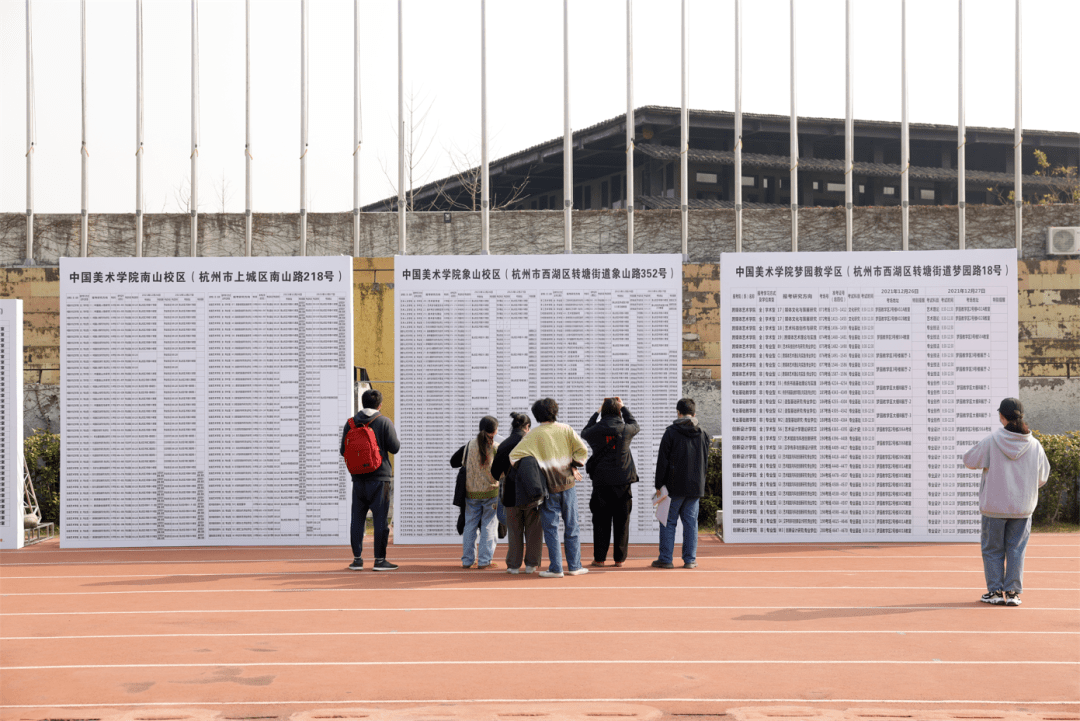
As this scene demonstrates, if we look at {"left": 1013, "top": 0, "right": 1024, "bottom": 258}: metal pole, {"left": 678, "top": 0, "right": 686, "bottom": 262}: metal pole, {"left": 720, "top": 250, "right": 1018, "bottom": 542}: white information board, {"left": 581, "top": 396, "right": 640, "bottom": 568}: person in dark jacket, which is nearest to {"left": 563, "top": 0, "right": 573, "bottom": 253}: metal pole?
{"left": 678, "top": 0, "right": 686, "bottom": 262}: metal pole

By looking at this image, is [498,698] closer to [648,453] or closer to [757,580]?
[757,580]

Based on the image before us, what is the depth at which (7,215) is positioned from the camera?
49.6 feet

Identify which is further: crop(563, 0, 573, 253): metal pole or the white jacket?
crop(563, 0, 573, 253): metal pole

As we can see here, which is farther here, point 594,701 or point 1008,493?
point 1008,493

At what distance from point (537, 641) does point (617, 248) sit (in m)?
9.61

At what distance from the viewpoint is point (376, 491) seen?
9133mm

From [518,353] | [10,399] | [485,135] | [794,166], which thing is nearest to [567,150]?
[485,135]

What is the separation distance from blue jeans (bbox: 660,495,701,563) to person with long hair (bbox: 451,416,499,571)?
1.72m

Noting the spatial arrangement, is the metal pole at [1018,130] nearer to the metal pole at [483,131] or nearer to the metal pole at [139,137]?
the metal pole at [483,131]

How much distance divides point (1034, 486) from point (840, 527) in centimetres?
331

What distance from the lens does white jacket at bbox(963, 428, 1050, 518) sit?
7371 millimetres

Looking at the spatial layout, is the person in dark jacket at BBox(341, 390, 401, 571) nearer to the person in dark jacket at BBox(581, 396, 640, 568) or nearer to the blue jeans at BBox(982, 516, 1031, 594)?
the person in dark jacket at BBox(581, 396, 640, 568)

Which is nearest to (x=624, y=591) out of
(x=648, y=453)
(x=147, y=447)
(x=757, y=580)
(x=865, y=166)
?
(x=757, y=580)

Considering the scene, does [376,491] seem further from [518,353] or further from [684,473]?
[684,473]
